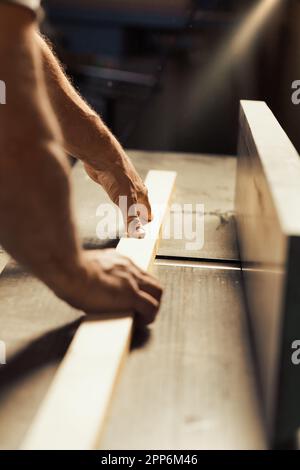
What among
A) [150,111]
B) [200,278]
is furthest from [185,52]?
[200,278]

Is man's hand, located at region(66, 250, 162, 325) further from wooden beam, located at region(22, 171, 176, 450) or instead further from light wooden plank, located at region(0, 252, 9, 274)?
light wooden plank, located at region(0, 252, 9, 274)

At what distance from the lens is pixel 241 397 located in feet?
3.15

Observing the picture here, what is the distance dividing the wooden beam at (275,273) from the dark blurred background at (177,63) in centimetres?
189

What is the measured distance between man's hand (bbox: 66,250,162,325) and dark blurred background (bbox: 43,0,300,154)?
2109 millimetres

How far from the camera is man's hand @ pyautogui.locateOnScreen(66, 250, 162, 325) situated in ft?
3.47

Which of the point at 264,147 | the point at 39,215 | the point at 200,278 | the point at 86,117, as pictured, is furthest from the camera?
the point at 86,117

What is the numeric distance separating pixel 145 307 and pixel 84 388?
254 millimetres

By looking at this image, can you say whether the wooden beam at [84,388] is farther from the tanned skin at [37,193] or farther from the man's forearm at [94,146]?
the man's forearm at [94,146]

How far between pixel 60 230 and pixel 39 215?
1.8 inches

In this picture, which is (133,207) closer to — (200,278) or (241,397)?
(200,278)

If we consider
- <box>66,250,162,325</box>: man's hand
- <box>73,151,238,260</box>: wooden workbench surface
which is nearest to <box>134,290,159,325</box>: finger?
<box>66,250,162,325</box>: man's hand

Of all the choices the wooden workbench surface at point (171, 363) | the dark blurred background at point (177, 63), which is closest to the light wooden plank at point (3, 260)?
the wooden workbench surface at point (171, 363)

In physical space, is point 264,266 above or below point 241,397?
above
